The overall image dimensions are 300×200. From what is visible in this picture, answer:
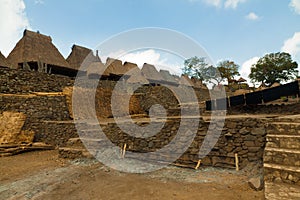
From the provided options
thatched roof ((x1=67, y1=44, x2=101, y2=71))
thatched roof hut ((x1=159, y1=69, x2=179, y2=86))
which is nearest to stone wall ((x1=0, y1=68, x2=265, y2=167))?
thatched roof ((x1=67, y1=44, x2=101, y2=71))

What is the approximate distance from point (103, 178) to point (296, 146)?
469cm

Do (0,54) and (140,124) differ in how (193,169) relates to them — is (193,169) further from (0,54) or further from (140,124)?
(0,54)

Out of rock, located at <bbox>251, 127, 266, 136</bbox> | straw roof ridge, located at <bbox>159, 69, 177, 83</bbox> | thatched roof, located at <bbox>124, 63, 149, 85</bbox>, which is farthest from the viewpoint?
straw roof ridge, located at <bbox>159, 69, 177, 83</bbox>

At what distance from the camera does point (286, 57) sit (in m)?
24.3

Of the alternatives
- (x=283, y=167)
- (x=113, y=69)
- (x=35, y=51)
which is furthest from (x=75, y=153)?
(x=113, y=69)

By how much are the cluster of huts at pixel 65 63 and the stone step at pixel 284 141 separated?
16.2 metres

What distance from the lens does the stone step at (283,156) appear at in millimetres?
3209

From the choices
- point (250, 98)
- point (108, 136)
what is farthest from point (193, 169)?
point (250, 98)

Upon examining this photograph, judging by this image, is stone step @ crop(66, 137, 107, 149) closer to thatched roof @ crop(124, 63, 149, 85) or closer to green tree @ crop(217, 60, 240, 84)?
thatched roof @ crop(124, 63, 149, 85)

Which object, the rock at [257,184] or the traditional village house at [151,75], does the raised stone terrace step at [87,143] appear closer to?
the rock at [257,184]

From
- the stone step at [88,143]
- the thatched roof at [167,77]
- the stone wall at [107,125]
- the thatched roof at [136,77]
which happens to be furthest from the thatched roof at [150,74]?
the stone step at [88,143]

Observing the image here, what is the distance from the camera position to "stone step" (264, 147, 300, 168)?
321 centimetres

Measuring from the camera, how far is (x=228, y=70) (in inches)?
1260

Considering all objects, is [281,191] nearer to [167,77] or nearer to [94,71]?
[94,71]
